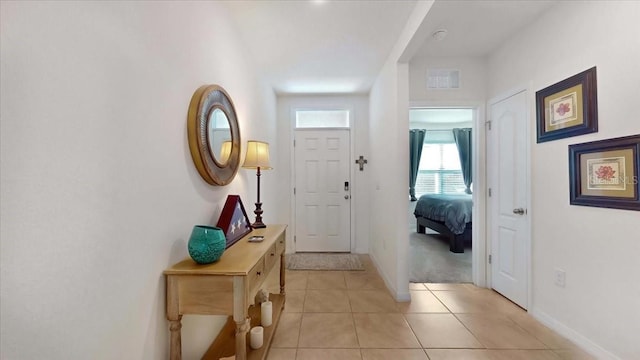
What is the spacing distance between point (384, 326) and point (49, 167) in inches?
90.3

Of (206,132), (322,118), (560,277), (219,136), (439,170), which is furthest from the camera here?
(439,170)

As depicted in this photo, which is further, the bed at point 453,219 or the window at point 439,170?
the window at point 439,170

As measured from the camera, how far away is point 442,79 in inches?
117

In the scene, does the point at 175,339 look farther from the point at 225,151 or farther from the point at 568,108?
the point at 568,108

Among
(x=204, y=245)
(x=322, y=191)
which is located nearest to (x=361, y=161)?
(x=322, y=191)

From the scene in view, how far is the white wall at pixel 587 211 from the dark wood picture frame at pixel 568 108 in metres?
0.05

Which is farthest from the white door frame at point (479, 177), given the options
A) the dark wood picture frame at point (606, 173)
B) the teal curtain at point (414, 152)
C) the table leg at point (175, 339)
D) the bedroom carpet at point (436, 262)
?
the teal curtain at point (414, 152)

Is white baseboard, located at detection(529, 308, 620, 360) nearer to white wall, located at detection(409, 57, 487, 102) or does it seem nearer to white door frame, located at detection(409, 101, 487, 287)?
white door frame, located at detection(409, 101, 487, 287)

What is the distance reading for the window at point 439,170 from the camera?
6520 mm

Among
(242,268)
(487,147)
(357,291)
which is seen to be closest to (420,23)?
(487,147)

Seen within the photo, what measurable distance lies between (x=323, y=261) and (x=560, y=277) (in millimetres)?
2560

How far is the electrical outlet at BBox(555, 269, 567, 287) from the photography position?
6.64 feet

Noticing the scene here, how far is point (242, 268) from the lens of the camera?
128 centimetres

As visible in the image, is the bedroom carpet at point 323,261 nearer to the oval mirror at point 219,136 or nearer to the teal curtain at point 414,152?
the oval mirror at point 219,136
